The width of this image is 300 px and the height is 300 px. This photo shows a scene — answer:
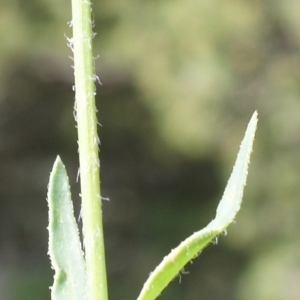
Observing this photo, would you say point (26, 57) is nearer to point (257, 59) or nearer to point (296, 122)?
point (257, 59)

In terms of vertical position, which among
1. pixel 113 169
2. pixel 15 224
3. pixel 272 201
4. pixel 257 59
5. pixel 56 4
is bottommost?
pixel 272 201

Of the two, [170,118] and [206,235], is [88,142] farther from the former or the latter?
[170,118]

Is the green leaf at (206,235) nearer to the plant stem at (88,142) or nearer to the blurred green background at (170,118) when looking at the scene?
the plant stem at (88,142)

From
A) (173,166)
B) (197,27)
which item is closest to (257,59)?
(197,27)

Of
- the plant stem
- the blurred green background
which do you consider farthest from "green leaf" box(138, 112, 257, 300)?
the blurred green background

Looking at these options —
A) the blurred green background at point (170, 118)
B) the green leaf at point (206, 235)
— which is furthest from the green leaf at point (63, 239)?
the blurred green background at point (170, 118)

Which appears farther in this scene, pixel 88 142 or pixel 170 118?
pixel 170 118

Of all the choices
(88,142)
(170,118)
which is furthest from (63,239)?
(170,118)
